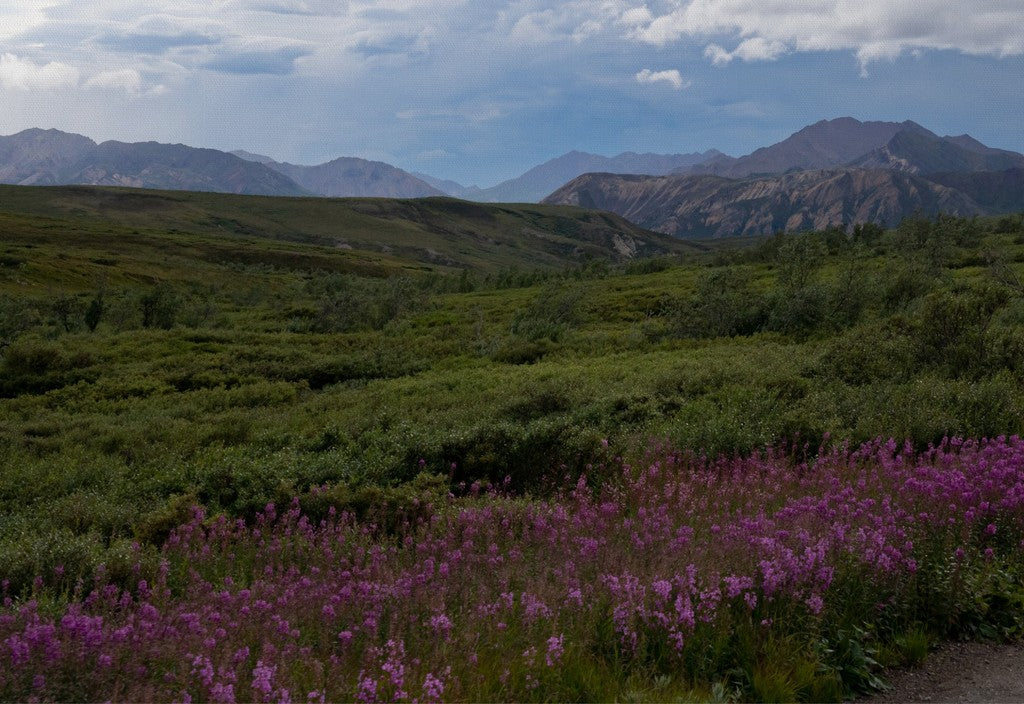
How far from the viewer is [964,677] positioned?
496 cm

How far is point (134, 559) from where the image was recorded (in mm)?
6160

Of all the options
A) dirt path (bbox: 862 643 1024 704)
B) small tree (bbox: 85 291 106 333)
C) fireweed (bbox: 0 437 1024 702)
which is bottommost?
small tree (bbox: 85 291 106 333)

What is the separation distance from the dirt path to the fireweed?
269mm

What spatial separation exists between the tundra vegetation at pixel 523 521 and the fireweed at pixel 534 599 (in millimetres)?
23

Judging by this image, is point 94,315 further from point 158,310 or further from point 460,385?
point 460,385

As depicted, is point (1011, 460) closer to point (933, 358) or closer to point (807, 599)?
point (807, 599)

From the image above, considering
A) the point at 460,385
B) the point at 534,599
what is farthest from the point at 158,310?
the point at 534,599

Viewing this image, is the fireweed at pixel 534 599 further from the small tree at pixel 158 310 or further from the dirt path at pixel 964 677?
the small tree at pixel 158 310

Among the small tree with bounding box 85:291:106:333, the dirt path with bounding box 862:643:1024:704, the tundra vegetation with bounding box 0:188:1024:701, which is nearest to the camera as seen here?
the tundra vegetation with bounding box 0:188:1024:701

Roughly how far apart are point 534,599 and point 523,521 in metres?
2.48

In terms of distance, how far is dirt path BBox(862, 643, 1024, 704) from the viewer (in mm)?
4730

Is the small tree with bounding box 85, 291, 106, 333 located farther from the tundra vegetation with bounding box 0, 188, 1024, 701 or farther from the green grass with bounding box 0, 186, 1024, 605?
the tundra vegetation with bounding box 0, 188, 1024, 701

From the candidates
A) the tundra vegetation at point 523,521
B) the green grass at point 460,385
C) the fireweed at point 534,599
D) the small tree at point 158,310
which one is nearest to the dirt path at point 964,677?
the tundra vegetation at point 523,521

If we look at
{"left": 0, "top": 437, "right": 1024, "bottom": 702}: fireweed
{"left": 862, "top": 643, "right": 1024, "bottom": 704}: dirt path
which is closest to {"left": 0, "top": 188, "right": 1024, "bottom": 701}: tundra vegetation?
{"left": 0, "top": 437, "right": 1024, "bottom": 702}: fireweed
